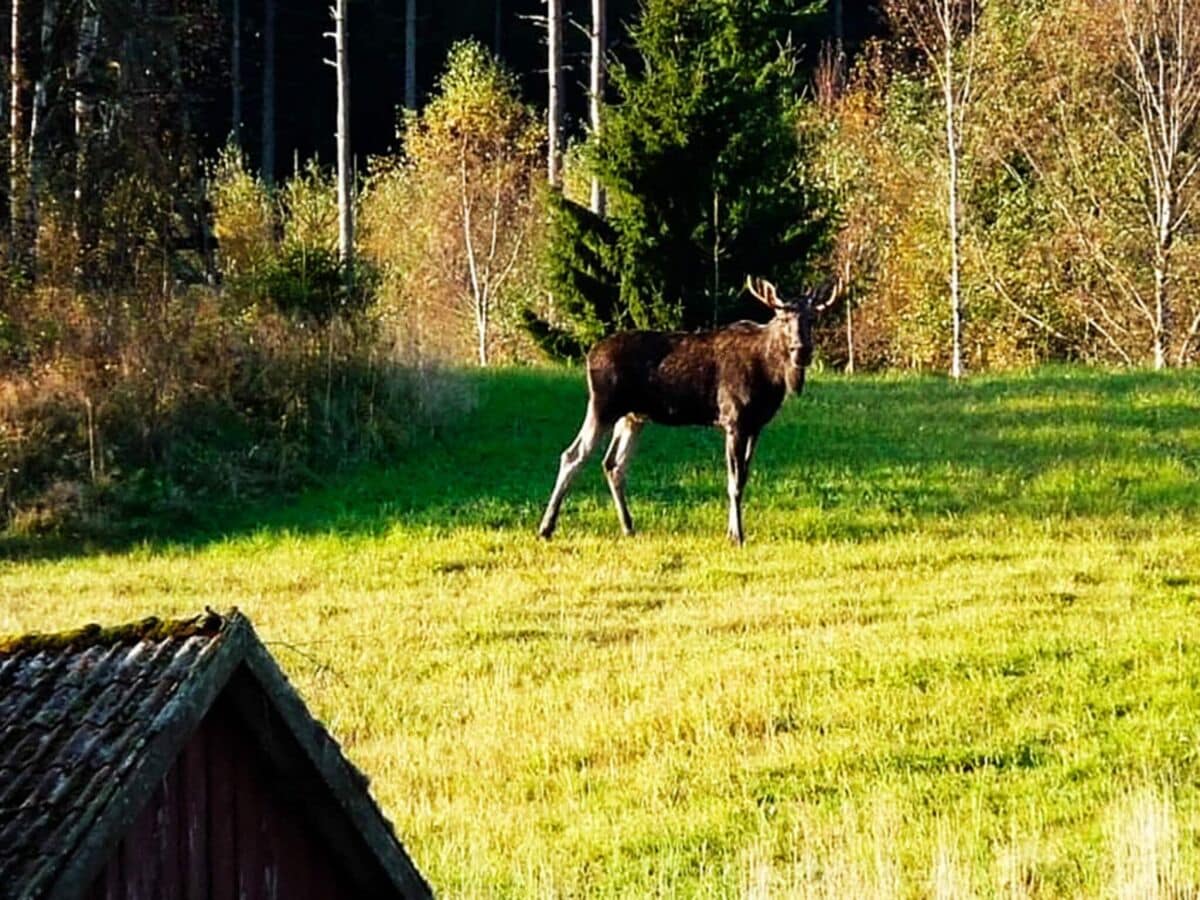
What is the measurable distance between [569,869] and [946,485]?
10.8 m

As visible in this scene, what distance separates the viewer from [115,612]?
1477 cm

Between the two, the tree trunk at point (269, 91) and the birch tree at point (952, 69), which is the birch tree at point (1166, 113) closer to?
the birch tree at point (952, 69)

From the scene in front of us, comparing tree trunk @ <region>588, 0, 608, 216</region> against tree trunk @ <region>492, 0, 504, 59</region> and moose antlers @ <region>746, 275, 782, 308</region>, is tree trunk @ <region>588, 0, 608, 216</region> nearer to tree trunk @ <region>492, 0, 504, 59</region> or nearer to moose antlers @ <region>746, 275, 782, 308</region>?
moose antlers @ <region>746, 275, 782, 308</region>

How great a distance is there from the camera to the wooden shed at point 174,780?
290 cm

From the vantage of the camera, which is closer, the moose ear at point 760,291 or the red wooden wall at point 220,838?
the red wooden wall at point 220,838

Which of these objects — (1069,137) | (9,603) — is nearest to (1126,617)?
(9,603)

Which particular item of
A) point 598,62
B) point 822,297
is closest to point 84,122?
point 822,297

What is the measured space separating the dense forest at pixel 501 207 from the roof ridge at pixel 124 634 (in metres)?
15.6

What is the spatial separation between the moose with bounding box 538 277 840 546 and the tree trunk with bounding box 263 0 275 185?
3457 centimetres

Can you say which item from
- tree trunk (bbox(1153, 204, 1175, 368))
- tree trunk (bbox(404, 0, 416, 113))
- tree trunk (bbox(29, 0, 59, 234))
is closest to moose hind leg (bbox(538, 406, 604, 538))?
tree trunk (bbox(29, 0, 59, 234))

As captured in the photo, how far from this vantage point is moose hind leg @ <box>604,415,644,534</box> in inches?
680

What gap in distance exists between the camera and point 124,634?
11.0ft

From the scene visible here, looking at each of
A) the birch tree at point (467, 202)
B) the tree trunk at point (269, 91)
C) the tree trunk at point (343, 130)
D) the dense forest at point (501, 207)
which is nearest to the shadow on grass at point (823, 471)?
the dense forest at point (501, 207)

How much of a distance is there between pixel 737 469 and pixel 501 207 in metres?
30.9
